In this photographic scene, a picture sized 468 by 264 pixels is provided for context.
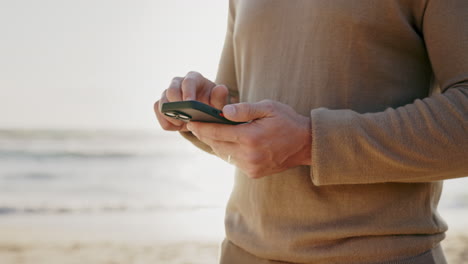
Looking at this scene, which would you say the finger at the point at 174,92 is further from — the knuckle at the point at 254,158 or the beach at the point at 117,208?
the beach at the point at 117,208

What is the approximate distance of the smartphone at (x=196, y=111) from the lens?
0.93 meters

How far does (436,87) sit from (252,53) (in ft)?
1.88

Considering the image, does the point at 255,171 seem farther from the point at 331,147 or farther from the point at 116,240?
the point at 116,240

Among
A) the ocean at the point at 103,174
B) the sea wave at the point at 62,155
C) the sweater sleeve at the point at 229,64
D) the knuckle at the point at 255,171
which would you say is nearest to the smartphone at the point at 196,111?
the knuckle at the point at 255,171

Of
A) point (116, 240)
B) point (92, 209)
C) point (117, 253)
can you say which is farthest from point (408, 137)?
point (92, 209)

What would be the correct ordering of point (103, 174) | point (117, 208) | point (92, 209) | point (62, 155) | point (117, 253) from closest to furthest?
point (117, 253) < point (92, 209) < point (117, 208) < point (103, 174) < point (62, 155)

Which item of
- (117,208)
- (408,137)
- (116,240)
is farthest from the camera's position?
(117,208)

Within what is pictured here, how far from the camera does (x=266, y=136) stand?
92 centimetres

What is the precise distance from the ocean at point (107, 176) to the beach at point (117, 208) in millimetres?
22

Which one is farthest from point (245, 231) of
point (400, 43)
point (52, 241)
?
point (52, 241)

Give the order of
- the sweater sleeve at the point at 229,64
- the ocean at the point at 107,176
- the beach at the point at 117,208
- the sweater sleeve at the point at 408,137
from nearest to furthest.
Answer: the sweater sleeve at the point at 408,137 < the sweater sleeve at the point at 229,64 < the beach at the point at 117,208 < the ocean at the point at 107,176

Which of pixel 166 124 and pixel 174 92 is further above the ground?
pixel 174 92

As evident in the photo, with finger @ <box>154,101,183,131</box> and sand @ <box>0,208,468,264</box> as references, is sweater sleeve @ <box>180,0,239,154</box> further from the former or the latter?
sand @ <box>0,208,468,264</box>

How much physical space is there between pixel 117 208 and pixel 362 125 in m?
6.94
